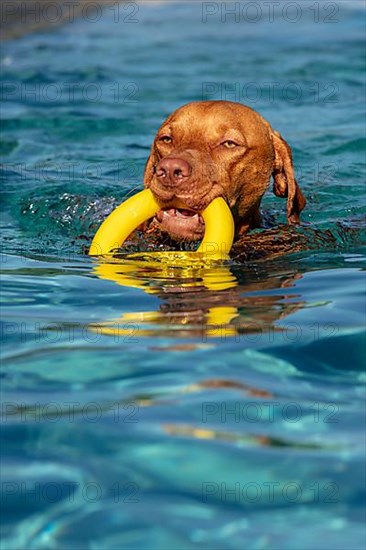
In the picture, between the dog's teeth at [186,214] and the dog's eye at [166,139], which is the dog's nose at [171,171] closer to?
the dog's teeth at [186,214]

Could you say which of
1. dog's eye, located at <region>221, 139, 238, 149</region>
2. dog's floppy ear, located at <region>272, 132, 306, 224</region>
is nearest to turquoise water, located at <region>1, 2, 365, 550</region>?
dog's floppy ear, located at <region>272, 132, 306, 224</region>

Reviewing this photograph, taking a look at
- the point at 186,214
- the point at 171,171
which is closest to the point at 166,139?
the point at 186,214

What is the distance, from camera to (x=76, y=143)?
35.5 ft

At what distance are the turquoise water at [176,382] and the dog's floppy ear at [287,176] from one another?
0.27m

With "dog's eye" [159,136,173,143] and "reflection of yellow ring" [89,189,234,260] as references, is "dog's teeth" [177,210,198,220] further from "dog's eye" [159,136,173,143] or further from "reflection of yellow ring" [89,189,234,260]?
"dog's eye" [159,136,173,143]

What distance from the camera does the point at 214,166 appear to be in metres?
6.69

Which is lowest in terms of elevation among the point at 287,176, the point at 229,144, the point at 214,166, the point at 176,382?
the point at 176,382

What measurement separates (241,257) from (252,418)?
9.63 feet

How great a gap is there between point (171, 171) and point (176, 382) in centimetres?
244

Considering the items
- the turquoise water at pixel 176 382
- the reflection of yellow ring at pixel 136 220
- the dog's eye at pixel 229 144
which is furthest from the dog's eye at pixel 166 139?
the turquoise water at pixel 176 382

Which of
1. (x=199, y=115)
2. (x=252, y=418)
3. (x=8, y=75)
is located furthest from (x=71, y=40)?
(x=252, y=418)

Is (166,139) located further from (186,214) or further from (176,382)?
(176,382)

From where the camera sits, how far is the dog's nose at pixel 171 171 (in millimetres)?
6250

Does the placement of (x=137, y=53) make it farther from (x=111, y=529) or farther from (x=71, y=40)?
(x=111, y=529)
